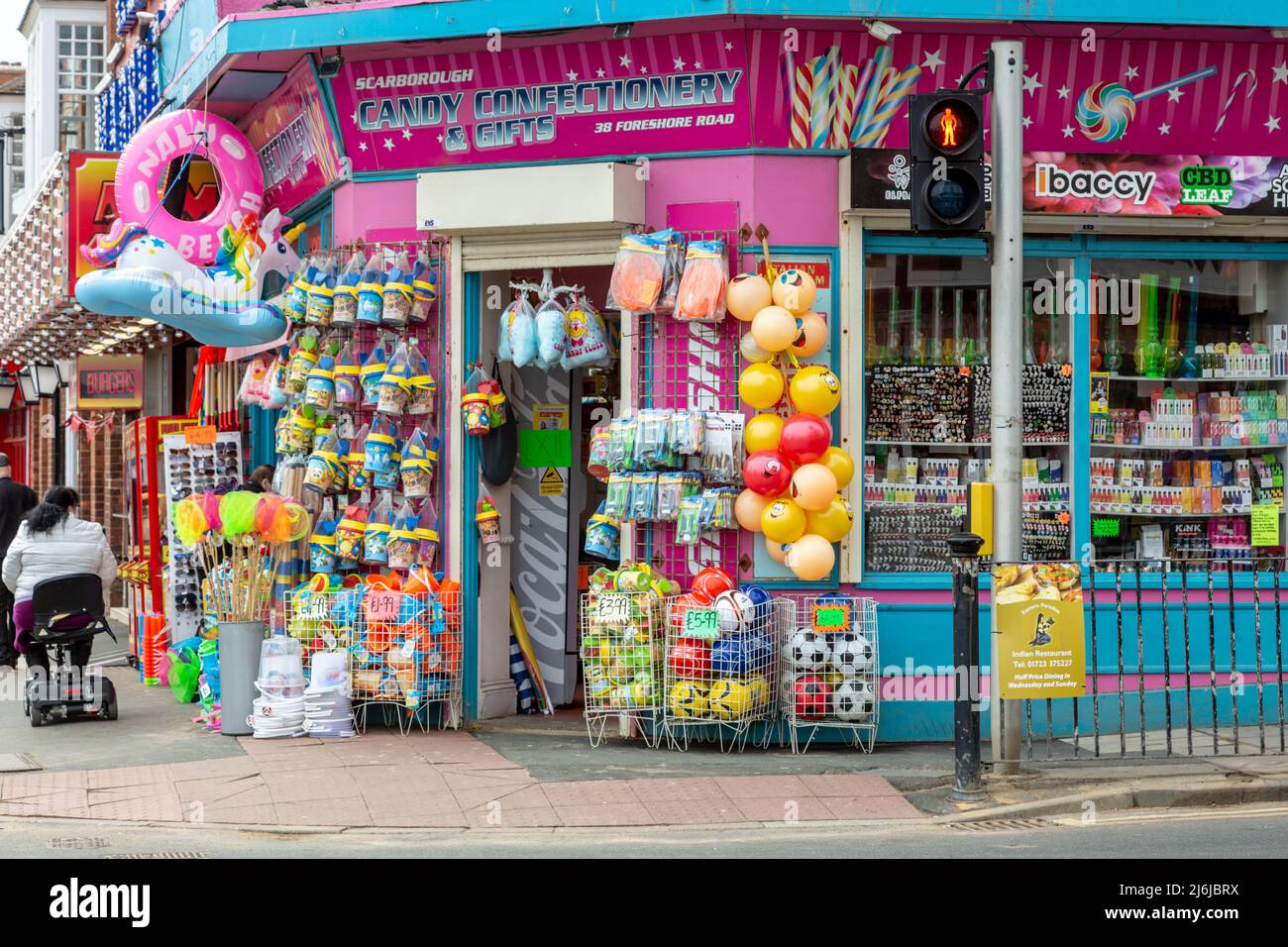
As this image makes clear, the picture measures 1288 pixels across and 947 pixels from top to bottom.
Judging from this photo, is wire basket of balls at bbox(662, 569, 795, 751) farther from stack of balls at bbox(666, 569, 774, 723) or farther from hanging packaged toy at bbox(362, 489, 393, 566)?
hanging packaged toy at bbox(362, 489, 393, 566)

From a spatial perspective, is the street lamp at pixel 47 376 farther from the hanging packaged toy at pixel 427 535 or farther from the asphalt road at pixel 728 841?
the asphalt road at pixel 728 841

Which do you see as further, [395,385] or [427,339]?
[427,339]

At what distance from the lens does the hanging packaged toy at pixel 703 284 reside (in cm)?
1023

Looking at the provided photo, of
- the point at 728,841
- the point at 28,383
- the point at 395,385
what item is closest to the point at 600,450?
the point at 395,385

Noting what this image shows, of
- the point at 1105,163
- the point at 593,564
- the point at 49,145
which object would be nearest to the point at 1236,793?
the point at 1105,163

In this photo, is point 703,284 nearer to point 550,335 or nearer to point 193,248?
point 550,335

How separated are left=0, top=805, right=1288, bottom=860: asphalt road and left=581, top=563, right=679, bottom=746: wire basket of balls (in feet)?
6.92

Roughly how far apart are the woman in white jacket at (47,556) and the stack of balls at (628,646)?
14.0 feet

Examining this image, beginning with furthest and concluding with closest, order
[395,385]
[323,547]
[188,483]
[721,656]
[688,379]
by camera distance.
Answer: [188,483]
[323,547]
[395,385]
[688,379]
[721,656]

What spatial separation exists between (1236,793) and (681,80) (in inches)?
219

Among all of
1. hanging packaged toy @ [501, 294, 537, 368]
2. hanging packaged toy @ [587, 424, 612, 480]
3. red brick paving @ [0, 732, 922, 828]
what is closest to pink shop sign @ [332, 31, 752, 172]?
hanging packaged toy @ [501, 294, 537, 368]

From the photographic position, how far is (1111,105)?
417 inches

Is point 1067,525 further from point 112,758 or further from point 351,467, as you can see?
point 112,758

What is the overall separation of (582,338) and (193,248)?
371 cm
